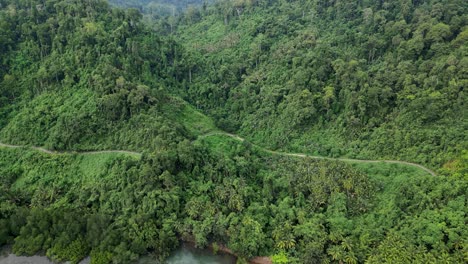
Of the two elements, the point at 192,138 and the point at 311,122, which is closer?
the point at 192,138

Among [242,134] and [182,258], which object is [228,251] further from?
[242,134]

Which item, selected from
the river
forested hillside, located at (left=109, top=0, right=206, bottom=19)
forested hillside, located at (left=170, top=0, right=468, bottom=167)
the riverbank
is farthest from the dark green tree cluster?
forested hillside, located at (left=109, top=0, right=206, bottom=19)

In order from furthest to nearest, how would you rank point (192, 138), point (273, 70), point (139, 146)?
point (273, 70), point (192, 138), point (139, 146)

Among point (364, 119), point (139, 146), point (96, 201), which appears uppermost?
point (364, 119)

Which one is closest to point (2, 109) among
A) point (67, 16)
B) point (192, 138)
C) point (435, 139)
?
point (67, 16)

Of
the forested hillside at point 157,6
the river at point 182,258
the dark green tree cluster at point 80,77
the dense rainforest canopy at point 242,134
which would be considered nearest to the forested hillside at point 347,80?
the dense rainforest canopy at point 242,134

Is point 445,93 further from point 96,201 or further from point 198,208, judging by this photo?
point 96,201

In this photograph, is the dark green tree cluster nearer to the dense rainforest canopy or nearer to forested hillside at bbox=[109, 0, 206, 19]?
the dense rainforest canopy
